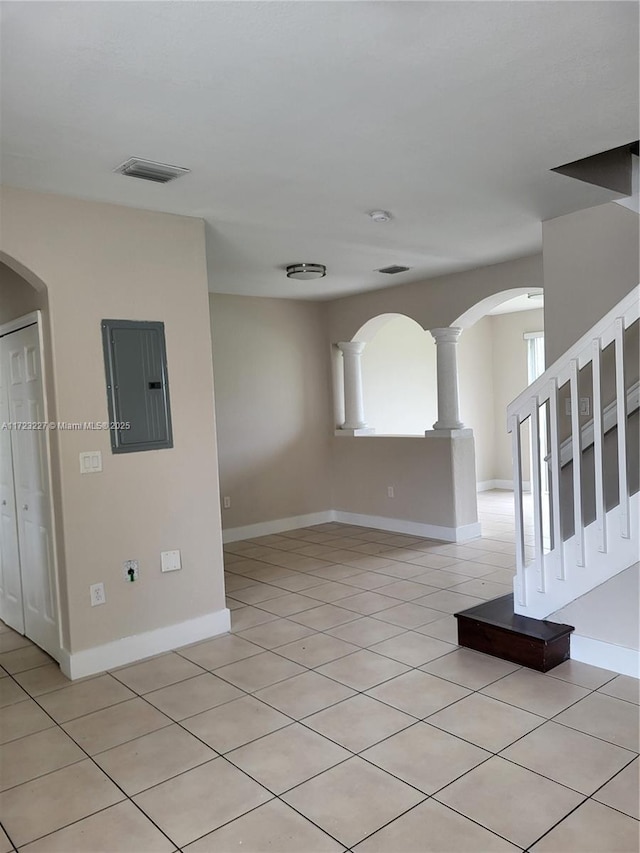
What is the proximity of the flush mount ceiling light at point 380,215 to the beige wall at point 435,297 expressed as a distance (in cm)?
181

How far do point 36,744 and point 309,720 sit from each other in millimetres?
1156

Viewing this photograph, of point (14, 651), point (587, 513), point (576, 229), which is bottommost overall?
point (14, 651)

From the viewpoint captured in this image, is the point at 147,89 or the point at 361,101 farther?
the point at 361,101

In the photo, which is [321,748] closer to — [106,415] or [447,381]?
[106,415]

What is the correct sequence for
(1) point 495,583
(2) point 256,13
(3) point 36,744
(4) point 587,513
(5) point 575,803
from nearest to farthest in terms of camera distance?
(2) point 256,13
(5) point 575,803
(3) point 36,744
(4) point 587,513
(1) point 495,583

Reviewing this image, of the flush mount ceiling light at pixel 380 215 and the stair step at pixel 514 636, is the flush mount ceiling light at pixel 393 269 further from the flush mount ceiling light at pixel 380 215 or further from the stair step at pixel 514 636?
the stair step at pixel 514 636

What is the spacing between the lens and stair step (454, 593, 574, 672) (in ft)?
10.3

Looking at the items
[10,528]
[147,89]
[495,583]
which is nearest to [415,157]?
[147,89]

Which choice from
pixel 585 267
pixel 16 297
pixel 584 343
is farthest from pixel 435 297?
pixel 16 297

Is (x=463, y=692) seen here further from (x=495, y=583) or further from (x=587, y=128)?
(x=587, y=128)

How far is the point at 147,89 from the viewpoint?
7.16 feet

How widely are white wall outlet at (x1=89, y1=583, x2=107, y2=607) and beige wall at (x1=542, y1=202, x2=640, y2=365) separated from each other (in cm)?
310

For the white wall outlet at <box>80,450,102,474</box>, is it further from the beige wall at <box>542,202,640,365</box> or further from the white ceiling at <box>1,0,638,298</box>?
the beige wall at <box>542,202,640,365</box>

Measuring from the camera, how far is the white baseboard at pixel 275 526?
641 cm
